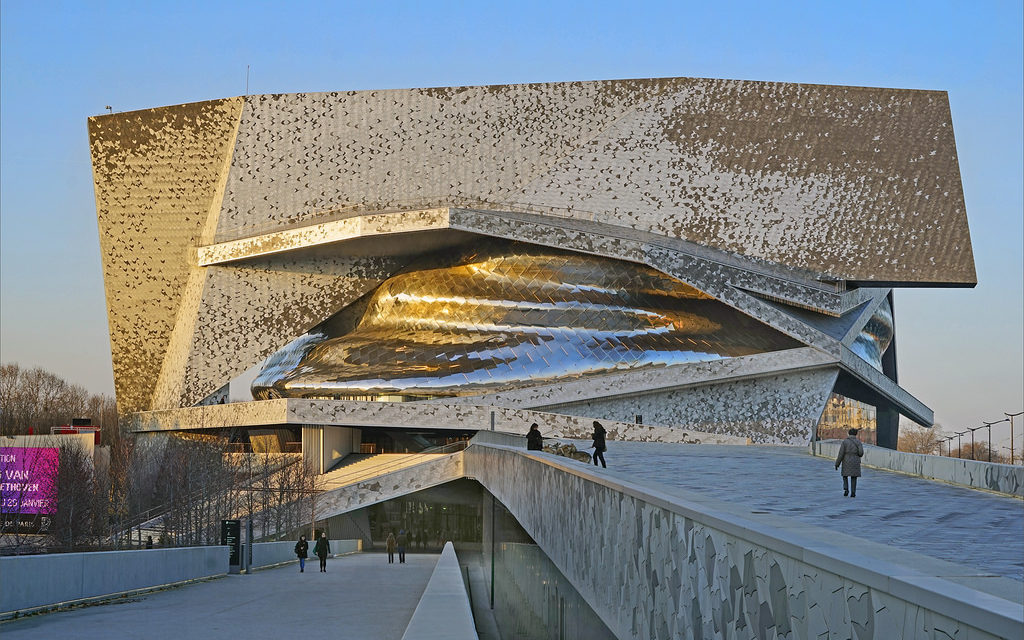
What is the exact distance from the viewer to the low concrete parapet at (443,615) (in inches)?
364

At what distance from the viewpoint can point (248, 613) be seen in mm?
14266

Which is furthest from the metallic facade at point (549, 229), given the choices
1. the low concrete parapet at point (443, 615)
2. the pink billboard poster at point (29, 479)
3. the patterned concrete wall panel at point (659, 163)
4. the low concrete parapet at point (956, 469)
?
the low concrete parapet at point (443, 615)

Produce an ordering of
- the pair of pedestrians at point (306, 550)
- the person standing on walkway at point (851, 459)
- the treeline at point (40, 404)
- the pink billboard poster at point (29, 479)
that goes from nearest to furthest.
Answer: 1. the person standing on walkway at point (851, 459)
2. the pair of pedestrians at point (306, 550)
3. the pink billboard poster at point (29, 479)
4. the treeline at point (40, 404)

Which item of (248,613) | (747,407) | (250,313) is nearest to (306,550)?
(248,613)

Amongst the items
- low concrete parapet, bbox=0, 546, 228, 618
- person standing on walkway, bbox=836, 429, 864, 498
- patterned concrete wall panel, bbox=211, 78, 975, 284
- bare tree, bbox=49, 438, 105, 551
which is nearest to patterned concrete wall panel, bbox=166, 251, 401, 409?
patterned concrete wall panel, bbox=211, 78, 975, 284

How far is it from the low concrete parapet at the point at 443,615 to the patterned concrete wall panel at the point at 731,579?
3.94 feet

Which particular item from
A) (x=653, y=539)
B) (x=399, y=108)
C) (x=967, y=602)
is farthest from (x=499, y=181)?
(x=967, y=602)

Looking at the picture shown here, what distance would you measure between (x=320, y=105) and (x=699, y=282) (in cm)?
1615

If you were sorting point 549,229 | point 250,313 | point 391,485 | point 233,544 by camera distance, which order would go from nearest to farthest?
point 233,544 < point 391,485 < point 549,229 < point 250,313

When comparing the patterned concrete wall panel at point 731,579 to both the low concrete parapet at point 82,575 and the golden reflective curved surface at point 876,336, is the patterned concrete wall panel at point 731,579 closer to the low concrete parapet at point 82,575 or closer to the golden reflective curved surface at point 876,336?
the low concrete parapet at point 82,575

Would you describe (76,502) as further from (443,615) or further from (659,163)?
(443,615)

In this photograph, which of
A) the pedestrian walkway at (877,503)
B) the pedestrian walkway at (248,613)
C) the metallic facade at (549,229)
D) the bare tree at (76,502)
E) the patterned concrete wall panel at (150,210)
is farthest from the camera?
the patterned concrete wall panel at (150,210)

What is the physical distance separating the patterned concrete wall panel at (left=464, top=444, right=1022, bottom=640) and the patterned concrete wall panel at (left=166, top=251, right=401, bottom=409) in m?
34.9

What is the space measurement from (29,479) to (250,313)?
11.1 meters
